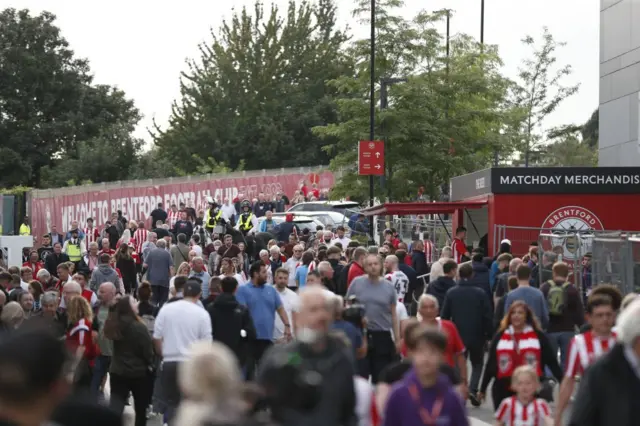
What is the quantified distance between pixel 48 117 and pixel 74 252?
6201 centimetres

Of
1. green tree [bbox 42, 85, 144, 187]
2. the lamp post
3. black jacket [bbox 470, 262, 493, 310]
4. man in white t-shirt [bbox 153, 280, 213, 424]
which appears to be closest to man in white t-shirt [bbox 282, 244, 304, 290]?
black jacket [bbox 470, 262, 493, 310]

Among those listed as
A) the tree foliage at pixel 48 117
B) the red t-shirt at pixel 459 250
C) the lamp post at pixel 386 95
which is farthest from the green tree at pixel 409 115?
the tree foliage at pixel 48 117

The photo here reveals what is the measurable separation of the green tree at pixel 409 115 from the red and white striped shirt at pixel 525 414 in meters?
33.7

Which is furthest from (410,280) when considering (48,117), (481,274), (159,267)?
(48,117)

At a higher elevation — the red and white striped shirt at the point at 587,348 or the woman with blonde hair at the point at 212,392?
the woman with blonde hair at the point at 212,392

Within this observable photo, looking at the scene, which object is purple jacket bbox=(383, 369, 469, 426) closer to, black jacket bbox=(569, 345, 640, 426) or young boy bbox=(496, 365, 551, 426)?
black jacket bbox=(569, 345, 640, 426)

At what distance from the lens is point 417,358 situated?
7.81 metres

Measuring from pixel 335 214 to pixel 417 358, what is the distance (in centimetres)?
3582

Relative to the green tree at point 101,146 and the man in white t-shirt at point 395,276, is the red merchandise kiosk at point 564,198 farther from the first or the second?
the green tree at point 101,146

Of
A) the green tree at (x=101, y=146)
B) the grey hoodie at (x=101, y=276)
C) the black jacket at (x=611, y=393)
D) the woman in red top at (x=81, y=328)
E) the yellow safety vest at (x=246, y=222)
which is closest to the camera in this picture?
the black jacket at (x=611, y=393)

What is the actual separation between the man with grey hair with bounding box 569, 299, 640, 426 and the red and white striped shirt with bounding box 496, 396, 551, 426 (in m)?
3.20

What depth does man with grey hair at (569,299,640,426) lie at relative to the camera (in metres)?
6.94

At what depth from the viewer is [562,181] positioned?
3166cm

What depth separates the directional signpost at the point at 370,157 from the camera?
132 ft
